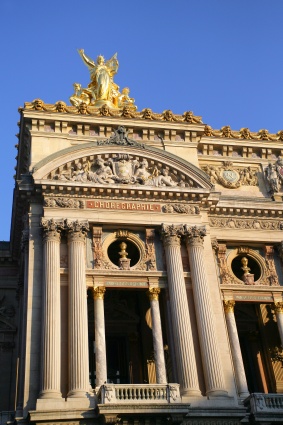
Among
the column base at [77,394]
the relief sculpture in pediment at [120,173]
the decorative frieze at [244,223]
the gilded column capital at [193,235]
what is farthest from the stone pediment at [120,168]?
the column base at [77,394]

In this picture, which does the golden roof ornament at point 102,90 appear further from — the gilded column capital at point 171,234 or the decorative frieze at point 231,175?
the gilded column capital at point 171,234

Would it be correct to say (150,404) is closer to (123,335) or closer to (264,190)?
(123,335)

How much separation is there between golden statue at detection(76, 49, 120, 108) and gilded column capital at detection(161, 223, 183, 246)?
28.6ft

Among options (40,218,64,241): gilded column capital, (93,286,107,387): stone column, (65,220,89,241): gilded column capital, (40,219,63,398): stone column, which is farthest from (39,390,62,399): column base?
(65,220,89,241): gilded column capital

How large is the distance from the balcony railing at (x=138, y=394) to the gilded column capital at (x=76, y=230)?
21.5ft

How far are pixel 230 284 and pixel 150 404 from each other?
784cm

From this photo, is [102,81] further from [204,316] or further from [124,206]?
[204,316]

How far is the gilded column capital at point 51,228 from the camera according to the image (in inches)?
958

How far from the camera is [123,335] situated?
28281 mm

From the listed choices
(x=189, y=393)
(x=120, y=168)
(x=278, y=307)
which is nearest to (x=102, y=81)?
(x=120, y=168)

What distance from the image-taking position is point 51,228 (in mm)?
24406

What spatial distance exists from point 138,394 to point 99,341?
2.88 meters

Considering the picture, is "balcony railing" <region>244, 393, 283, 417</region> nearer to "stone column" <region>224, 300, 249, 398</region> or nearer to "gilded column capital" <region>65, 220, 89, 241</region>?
"stone column" <region>224, 300, 249, 398</region>

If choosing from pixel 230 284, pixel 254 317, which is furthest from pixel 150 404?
pixel 254 317
